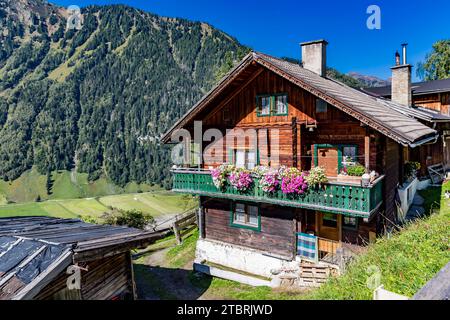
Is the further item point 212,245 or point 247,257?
point 212,245

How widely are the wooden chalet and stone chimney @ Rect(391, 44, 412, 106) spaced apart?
28.1 ft

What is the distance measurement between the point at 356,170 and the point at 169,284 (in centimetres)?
1039

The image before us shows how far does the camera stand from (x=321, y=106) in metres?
14.8

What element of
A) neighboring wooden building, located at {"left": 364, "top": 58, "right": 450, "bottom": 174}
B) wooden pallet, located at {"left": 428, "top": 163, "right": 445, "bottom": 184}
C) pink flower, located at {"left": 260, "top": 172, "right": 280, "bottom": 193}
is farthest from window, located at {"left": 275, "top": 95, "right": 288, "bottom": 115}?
wooden pallet, located at {"left": 428, "top": 163, "right": 445, "bottom": 184}

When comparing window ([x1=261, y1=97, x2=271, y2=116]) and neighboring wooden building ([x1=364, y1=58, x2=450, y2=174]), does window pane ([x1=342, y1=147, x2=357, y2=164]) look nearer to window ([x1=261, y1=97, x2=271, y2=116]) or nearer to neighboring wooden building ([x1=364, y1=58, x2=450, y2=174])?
window ([x1=261, y1=97, x2=271, y2=116])

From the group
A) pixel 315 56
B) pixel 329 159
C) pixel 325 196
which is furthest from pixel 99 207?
pixel 325 196

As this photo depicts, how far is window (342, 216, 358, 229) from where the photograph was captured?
14447 mm

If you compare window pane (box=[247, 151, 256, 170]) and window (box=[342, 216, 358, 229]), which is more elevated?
window pane (box=[247, 151, 256, 170])

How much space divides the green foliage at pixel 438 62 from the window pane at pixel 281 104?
51937mm

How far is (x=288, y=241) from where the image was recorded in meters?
15.7

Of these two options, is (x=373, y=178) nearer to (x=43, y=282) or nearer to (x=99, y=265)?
(x=99, y=265)

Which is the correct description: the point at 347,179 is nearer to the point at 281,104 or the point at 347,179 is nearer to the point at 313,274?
the point at 313,274

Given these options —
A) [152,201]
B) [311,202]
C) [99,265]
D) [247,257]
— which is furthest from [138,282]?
[152,201]
